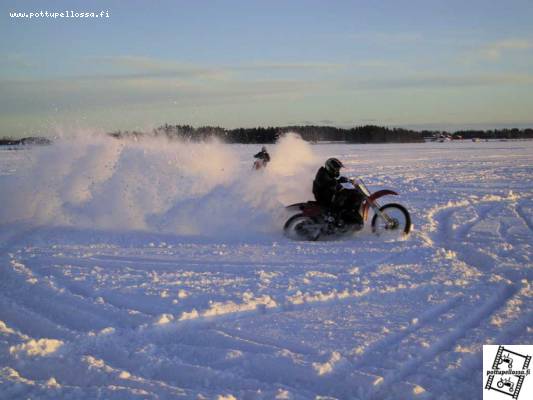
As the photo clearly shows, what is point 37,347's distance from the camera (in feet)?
14.3

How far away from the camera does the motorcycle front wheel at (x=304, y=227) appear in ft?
30.0

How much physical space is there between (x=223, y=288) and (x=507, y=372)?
3.23 metres

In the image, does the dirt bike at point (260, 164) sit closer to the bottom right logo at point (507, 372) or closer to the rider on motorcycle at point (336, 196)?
the rider on motorcycle at point (336, 196)

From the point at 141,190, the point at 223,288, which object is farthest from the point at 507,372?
the point at 141,190

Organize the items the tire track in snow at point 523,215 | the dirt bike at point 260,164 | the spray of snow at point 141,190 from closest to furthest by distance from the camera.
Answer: the tire track in snow at point 523,215 → the spray of snow at point 141,190 → the dirt bike at point 260,164

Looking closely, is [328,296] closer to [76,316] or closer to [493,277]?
[493,277]

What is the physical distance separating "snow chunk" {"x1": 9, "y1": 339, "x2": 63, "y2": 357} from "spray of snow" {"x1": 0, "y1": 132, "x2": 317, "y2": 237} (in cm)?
540

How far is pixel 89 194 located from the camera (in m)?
11.3

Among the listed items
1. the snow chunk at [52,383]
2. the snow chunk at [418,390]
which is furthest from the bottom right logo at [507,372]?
the snow chunk at [52,383]

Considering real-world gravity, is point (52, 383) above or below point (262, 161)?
below

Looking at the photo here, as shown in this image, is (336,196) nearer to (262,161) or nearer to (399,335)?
(399,335)

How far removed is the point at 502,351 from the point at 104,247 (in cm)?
657

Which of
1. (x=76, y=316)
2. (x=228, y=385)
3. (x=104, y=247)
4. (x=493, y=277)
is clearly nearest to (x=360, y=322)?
(x=228, y=385)

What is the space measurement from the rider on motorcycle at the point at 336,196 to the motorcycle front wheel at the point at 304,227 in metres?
0.39
